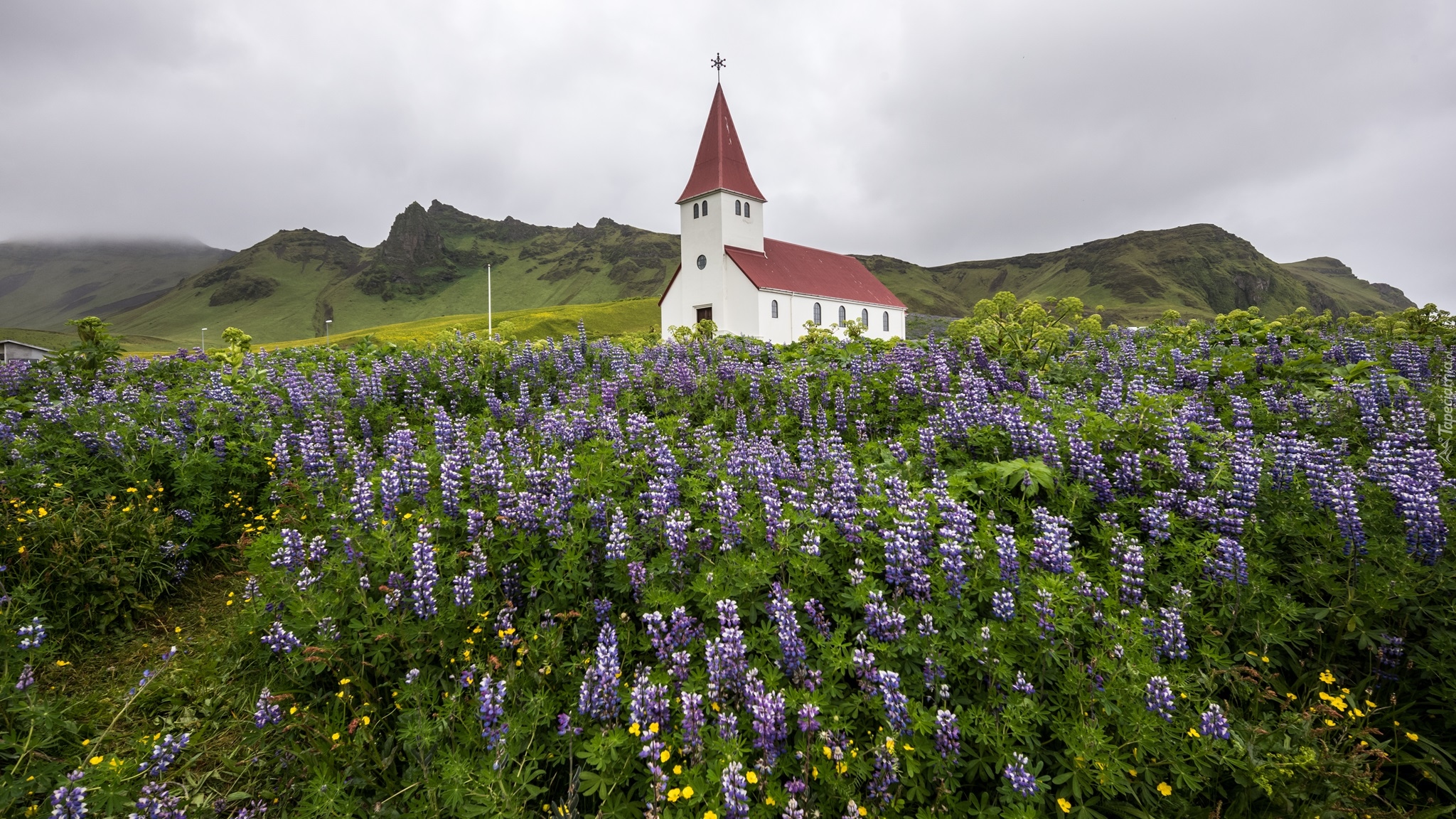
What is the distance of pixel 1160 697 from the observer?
2918 mm

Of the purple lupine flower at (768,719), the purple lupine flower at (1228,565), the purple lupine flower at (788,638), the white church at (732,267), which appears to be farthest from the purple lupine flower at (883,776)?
the white church at (732,267)

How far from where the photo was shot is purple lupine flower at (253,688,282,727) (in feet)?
11.5

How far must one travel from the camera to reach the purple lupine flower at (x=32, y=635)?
162 inches

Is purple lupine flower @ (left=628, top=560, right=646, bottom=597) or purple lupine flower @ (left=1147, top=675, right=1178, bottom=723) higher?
purple lupine flower @ (left=628, top=560, right=646, bottom=597)

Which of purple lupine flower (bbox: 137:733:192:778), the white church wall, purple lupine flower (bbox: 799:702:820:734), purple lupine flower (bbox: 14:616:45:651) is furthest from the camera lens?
the white church wall

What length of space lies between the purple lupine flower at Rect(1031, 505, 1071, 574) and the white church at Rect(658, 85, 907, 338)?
38.9m

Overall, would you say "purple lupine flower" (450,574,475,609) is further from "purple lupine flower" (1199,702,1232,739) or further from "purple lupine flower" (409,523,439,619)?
"purple lupine flower" (1199,702,1232,739)

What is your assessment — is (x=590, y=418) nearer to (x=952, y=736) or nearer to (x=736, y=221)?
(x=952, y=736)

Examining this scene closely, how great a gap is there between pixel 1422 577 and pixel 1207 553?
3.58 feet

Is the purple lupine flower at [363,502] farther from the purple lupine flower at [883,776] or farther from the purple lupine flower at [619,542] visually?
the purple lupine flower at [883,776]

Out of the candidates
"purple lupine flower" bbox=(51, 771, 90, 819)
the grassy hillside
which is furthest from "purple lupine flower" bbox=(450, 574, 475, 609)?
the grassy hillside

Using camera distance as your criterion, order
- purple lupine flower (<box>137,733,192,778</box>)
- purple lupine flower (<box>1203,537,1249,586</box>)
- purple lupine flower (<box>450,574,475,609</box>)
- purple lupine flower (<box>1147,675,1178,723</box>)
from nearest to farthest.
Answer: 1. purple lupine flower (<box>1147,675,1178,723</box>)
2. purple lupine flower (<box>137,733,192,778</box>)
3. purple lupine flower (<box>1203,537,1249,586</box>)
4. purple lupine flower (<box>450,574,475,609</box>)

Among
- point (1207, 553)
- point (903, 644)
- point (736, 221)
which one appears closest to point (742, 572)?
point (903, 644)

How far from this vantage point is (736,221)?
45906 mm
